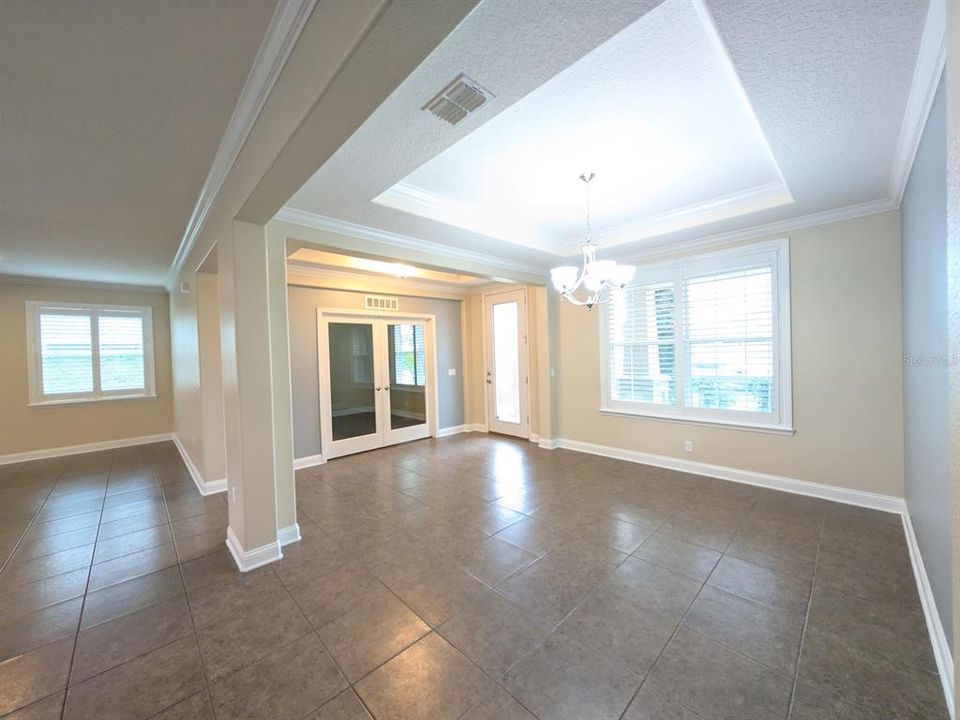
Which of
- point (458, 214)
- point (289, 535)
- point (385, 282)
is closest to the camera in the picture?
point (289, 535)

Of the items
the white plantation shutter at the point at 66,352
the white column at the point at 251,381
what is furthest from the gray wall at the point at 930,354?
the white plantation shutter at the point at 66,352

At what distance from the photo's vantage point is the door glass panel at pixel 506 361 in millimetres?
6266

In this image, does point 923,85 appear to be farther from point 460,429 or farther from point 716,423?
point 460,429

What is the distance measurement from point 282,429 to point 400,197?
2069mm

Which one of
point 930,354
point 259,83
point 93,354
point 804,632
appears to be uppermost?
point 259,83

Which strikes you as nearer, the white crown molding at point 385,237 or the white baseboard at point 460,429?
the white crown molding at point 385,237

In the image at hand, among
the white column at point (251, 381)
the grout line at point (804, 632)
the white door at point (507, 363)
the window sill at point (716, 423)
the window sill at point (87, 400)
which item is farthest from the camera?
the white door at point (507, 363)

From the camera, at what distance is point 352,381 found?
215 inches

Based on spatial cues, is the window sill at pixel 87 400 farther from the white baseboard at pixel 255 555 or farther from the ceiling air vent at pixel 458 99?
the ceiling air vent at pixel 458 99

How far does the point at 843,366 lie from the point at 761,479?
1292 millimetres

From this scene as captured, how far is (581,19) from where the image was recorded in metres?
1.29

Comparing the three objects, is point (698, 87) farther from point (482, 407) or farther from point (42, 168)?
point (482, 407)

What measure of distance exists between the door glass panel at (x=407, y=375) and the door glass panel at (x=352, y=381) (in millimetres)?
343

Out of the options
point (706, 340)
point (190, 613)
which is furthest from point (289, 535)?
point (706, 340)
